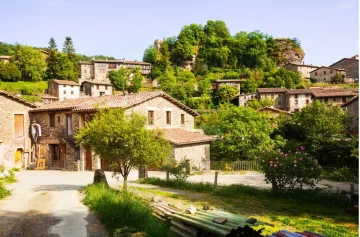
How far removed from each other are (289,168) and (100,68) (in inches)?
3331

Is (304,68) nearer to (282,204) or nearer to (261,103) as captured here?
(261,103)

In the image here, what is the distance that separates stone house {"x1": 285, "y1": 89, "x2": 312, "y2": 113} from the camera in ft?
205

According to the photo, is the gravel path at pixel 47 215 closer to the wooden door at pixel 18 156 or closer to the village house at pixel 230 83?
the wooden door at pixel 18 156

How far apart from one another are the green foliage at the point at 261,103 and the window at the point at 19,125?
43.3 metres

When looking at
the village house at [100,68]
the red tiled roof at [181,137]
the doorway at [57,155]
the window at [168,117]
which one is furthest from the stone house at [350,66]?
the doorway at [57,155]

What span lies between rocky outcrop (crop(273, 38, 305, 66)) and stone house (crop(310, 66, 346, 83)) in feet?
63.5

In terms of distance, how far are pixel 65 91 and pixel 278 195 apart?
6540 centimetres

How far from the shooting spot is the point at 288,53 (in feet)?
347

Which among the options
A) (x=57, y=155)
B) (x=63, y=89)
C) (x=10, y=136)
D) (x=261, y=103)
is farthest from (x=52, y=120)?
(x=63, y=89)

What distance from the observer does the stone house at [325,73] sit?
3132 inches

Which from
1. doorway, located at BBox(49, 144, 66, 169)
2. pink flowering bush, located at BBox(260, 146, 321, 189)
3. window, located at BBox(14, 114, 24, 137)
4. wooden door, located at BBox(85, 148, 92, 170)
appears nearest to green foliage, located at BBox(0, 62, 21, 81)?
window, located at BBox(14, 114, 24, 137)

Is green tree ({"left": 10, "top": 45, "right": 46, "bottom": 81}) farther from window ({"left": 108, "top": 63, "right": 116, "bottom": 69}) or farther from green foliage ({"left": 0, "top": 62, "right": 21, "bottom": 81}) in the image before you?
window ({"left": 108, "top": 63, "right": 116, "bottom": 69})

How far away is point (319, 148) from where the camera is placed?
27062mm

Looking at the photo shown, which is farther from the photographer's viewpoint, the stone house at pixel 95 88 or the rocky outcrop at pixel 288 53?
the rocky outcrop at pixel 288 53
